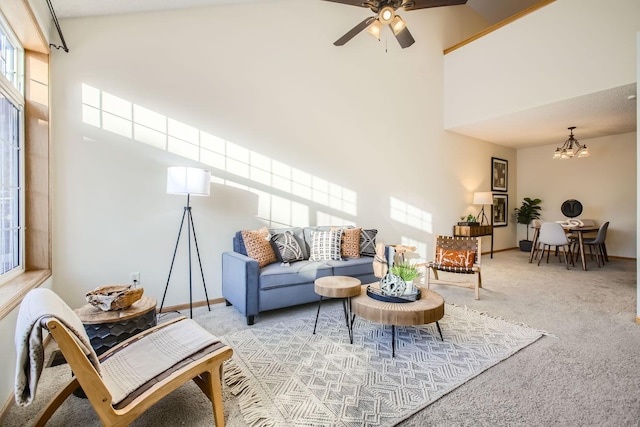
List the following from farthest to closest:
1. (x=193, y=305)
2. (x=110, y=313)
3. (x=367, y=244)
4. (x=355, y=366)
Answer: (x=367, y=244) → (x=193, y=305) → (x=355, y=366) → (x=110, y=313)

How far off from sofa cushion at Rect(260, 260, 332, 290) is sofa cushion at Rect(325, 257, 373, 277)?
0.37 ft

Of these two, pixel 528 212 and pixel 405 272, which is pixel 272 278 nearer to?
pixel 405 272

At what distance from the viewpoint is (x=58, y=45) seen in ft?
9.79

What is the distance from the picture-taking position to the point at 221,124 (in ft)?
12.4

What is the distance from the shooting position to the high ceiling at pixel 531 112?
121 inches

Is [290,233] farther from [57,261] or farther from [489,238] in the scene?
[489,238]

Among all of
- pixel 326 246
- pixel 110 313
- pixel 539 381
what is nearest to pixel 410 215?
pixel 326 246

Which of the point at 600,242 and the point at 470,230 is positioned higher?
the point at 470,230

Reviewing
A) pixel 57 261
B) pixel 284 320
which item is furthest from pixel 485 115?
pixel 57 261

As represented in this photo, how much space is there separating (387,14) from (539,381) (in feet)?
10.3

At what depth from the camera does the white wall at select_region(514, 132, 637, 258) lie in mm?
6422

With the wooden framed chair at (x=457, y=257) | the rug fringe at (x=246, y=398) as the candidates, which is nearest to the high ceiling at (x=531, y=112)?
the wooden framed chair at (x=457, y=257)

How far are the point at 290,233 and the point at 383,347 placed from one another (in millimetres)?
1767

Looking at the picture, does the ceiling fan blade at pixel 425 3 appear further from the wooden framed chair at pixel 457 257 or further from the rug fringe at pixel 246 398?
the rug fringe at pixel 246 398
